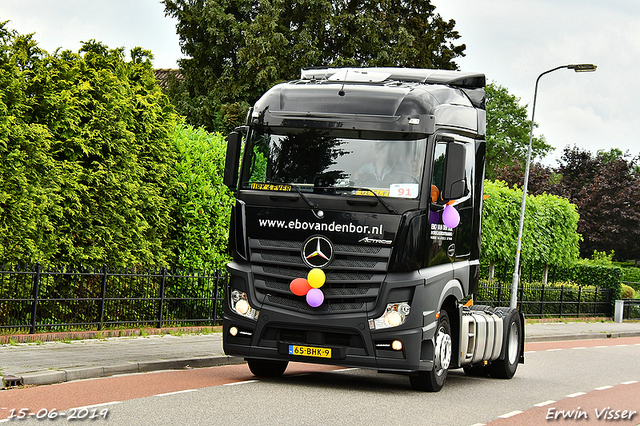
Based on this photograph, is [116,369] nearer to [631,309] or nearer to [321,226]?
[321,226]

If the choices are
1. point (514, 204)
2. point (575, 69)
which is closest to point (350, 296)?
point (575, 69)

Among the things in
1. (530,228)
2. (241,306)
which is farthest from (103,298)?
(530,228)

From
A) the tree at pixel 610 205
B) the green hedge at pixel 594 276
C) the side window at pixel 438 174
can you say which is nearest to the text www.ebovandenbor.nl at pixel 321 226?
the side window at pixel 438 174

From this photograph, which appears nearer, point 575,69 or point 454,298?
point 454,298

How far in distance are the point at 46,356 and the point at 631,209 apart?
55.2 meters

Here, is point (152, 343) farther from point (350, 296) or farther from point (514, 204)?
point (514, 204)

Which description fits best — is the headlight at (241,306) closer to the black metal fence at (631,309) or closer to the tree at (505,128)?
the black metal fence at (631,309)

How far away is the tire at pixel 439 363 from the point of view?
1079 centimetres

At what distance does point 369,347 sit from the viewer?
1013 centimetres

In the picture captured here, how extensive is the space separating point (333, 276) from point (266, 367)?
2.20m

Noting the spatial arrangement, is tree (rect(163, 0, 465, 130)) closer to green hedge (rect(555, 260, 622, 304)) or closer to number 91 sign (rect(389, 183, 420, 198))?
green hedge (rect(555, 260, 622, 304))

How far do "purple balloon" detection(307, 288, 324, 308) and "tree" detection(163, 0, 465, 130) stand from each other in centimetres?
2363

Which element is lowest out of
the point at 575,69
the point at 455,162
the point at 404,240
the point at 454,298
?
the point at 454,298

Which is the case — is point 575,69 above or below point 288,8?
below
